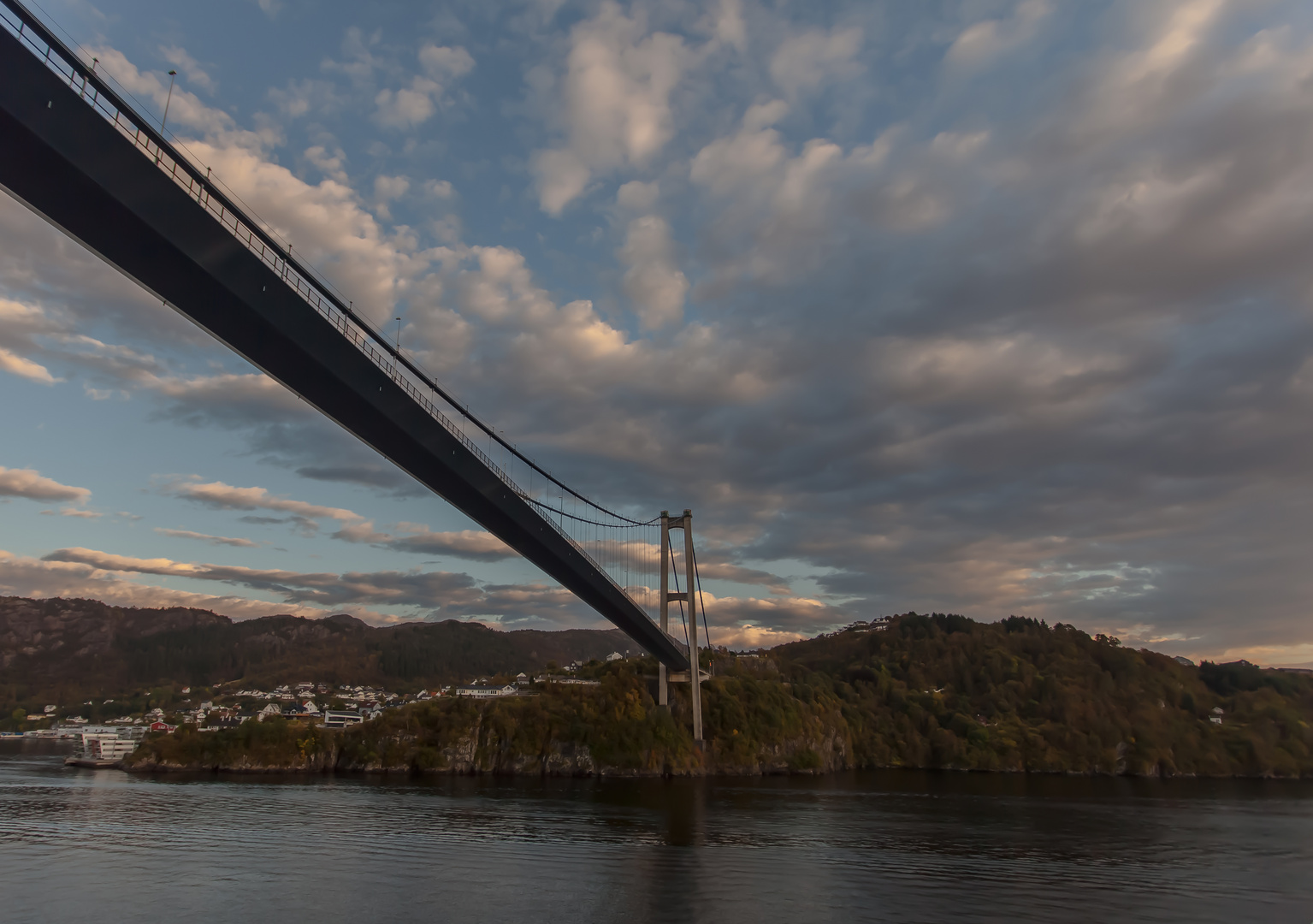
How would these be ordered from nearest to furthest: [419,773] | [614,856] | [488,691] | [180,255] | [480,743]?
[180,255] → [614,856] → [419,773] → [480,743] → [488,691]

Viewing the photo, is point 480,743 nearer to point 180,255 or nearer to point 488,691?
point 488,691

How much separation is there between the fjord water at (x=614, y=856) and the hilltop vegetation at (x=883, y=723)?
36.4 feet

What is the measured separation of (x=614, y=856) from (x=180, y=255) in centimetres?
2471

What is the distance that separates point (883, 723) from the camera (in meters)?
97.1

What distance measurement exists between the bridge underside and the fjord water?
15.6 metres

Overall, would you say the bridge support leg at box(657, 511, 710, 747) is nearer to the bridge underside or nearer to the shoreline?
the shoreline

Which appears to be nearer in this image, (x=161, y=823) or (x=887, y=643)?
(x=161, y=823)

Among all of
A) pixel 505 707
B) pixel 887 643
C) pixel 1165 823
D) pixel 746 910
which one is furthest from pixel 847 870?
pixel 887 643

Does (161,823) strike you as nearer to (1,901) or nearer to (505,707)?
(1,901)

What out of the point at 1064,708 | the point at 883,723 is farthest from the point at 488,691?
the point at 1064,708

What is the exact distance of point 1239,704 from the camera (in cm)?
10119

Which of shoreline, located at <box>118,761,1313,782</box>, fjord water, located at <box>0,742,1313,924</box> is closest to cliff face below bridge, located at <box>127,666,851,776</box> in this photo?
shoreline, located at <box>118,761,1313,782</box>

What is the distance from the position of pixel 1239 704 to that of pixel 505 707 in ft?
356

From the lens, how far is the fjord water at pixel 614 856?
1969 centimetres
